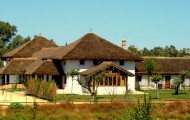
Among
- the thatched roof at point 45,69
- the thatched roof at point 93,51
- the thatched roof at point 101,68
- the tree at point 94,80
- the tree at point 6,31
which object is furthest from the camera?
the tree at point 6,31

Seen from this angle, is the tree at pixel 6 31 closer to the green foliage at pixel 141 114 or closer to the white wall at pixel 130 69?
the white wall at pixel 130 69

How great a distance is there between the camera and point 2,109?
111 ft

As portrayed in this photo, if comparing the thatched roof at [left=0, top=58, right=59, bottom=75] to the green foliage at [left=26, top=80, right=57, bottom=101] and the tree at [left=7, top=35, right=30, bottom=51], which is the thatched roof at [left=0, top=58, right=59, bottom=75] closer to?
the green foliage at [left=26, top=80, right=57, bottom=101]

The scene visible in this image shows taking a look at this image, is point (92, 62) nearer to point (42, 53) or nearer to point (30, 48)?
point (42, 53)

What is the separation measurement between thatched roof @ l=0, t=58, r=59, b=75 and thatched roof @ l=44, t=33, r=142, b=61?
1.60 m

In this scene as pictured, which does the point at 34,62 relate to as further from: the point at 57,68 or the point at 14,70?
the point at 57,68

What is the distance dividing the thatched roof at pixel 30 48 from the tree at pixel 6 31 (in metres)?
41.8

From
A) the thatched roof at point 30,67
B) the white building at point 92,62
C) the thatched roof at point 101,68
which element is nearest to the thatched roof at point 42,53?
the thatched roof at point 30,67

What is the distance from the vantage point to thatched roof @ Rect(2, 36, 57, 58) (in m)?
73.9

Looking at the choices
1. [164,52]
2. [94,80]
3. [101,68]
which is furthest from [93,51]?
[164,52]

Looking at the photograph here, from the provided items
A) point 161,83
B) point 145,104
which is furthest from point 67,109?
point 161,83

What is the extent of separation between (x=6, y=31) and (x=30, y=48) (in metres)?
44.5

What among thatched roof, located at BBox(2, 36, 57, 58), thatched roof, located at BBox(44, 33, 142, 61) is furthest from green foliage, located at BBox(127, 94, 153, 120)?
thatched roof, located at BBox(2, 36, 57, 58)

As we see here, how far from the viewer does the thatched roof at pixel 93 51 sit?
56.0 m
